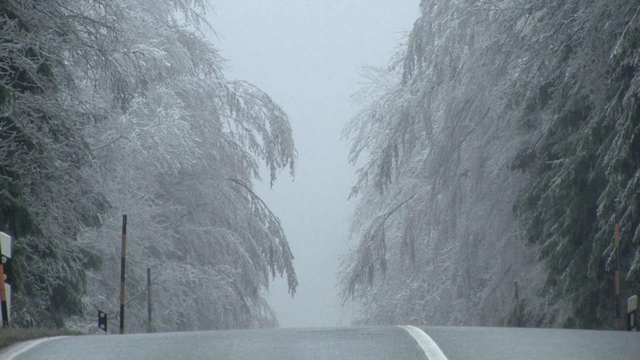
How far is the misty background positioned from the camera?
147m

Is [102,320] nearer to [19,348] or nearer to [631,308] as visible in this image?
[19,348]

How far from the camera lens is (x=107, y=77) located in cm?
1401

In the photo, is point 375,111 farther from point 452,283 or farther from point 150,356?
point 150,356

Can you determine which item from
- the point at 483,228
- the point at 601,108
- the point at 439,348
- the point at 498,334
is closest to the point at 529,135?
the point at 483,228

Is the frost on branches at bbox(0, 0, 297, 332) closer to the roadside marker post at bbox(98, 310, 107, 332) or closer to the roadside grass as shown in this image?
the roadside marker post at bbox(98, 310, 107, 332)

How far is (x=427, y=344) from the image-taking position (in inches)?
314

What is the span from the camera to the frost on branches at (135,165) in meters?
12.3

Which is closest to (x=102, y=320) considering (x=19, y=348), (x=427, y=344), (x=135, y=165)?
(x=19, y=348)

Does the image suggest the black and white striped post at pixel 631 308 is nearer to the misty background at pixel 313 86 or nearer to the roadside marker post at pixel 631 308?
the roadside marker post at pixel 631 308

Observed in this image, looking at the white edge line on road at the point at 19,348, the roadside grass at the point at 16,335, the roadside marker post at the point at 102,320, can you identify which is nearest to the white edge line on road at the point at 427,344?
→ the white edge line on road at the point at 19,348

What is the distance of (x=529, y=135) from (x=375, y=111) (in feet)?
25.2

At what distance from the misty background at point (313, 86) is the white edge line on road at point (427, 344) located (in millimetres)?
115910

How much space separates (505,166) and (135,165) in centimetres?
660

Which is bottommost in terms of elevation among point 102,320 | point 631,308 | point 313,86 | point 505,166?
point 102,320
